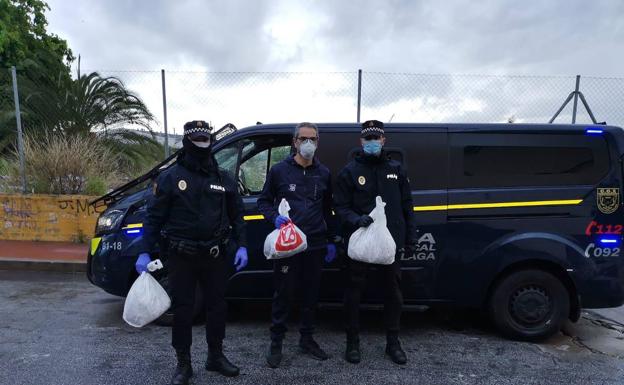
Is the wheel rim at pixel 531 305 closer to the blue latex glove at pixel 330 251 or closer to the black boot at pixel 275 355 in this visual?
the blue latex glove at pixel 330 251

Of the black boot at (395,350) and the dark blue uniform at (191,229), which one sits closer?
the dark blue uniform at (191,229)

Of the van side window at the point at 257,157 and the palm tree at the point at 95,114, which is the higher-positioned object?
the palm tree at the point at 95,114

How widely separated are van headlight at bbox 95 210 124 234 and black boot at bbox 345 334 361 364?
2364 mm

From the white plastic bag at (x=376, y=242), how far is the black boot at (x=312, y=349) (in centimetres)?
87

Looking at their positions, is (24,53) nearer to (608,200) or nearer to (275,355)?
(275,355)

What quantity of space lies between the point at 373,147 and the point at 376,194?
36 centimetres

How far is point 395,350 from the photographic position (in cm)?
360

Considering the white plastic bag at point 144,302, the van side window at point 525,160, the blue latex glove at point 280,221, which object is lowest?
the white plastic bag at point 144,302

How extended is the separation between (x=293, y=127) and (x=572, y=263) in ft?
8.96

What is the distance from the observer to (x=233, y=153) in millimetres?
4113

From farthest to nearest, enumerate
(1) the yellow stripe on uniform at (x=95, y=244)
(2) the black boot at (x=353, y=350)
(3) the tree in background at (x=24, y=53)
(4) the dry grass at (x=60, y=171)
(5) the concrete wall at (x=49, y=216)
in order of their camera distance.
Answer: (3) the tree in background at (x=24, y=53)
(4) the dry grass at (x=60, y=171)
(5) the concrete wall at (x=49, y=216)
(1) the yellow stripe on uniform at (x=95, y=244)
(2) the black boot at (x=353, y=350)

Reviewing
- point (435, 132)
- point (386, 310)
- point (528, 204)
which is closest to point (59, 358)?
point (386, 310)

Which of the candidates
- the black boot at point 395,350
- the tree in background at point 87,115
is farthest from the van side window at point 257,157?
the tree in background at point 87,115

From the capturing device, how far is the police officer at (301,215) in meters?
3.44
